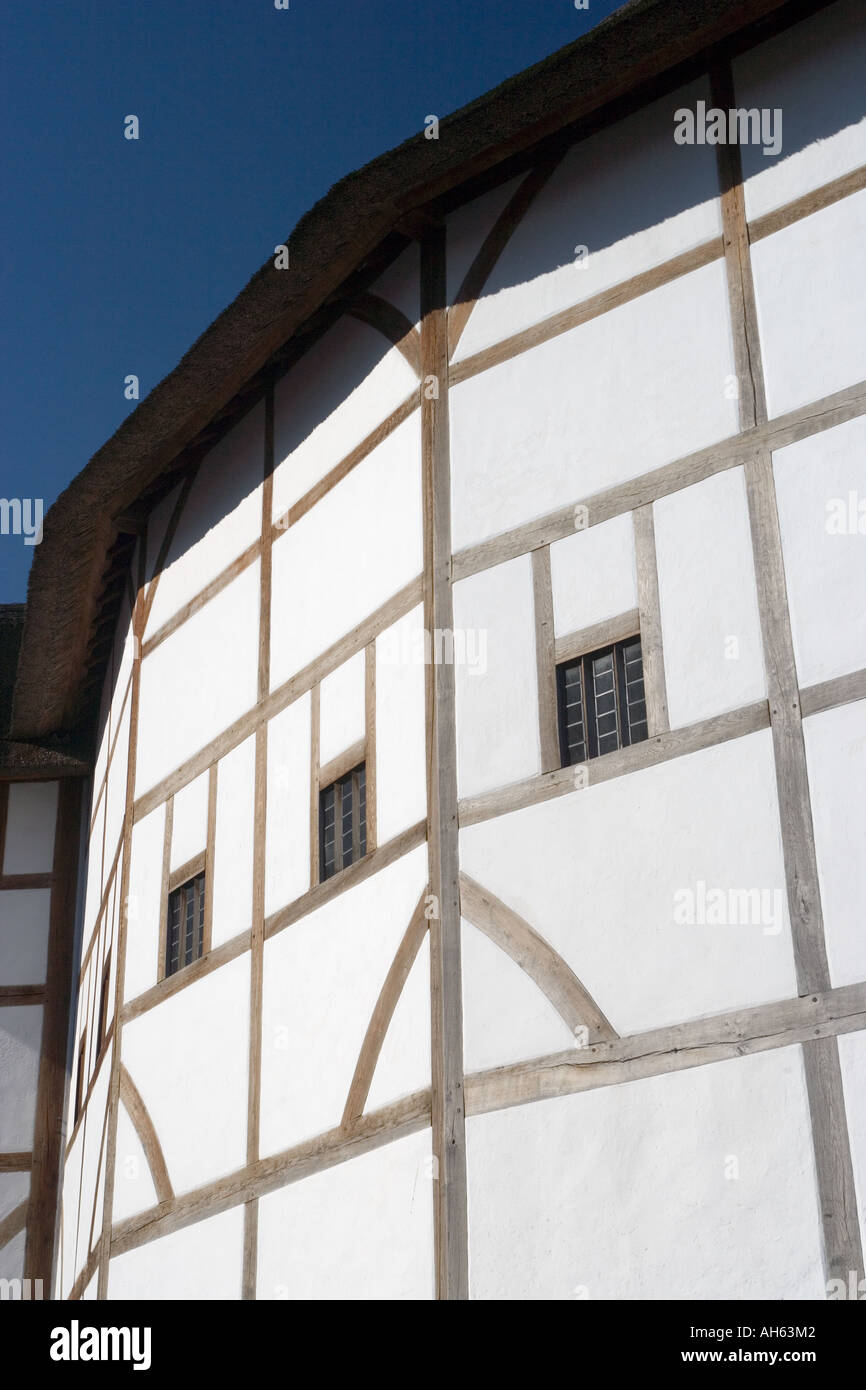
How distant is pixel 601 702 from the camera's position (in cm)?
899

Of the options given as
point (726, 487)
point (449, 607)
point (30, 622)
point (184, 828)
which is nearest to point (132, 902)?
point (184, 828)

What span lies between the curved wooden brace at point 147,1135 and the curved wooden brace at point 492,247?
→ 5.24 m

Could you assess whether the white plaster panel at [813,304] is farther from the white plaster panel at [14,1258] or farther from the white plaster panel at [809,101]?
the white plaster panel at [14,1258]

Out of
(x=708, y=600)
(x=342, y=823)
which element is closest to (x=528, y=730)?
(x=708, y=600)

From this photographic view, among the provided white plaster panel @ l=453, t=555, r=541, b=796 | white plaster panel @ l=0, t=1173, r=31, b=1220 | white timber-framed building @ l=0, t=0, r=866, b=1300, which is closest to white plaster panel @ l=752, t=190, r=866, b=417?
white timber-framed building @ l=0, t=0, r=866, b=1300

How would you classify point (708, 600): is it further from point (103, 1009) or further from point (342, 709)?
point (103, 1009)

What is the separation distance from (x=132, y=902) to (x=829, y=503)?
20.5ft

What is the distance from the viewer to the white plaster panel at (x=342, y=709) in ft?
33.9

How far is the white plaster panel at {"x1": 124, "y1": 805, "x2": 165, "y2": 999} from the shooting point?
1207cm

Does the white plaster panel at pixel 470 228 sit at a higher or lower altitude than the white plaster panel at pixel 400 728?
higher

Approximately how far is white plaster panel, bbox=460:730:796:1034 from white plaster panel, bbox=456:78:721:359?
3.01m

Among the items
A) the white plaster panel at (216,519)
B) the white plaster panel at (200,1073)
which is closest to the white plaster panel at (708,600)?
the white plaster panel at (200,1073)

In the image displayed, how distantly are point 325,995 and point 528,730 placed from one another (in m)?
1.98

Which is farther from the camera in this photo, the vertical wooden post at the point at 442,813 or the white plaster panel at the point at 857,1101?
the vertical wooden post at the point at 442,813
